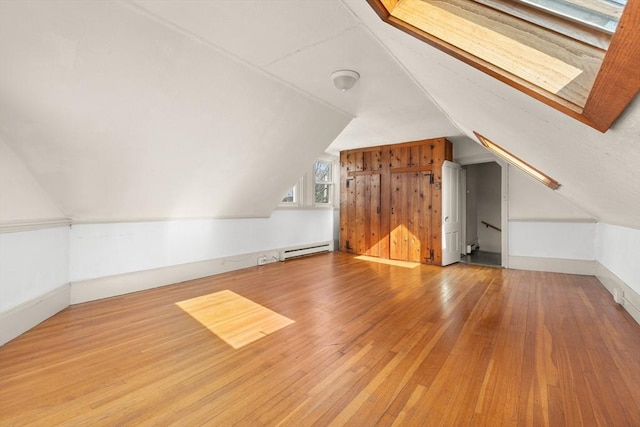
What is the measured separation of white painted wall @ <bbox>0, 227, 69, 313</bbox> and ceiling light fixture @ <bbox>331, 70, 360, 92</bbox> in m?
3.22

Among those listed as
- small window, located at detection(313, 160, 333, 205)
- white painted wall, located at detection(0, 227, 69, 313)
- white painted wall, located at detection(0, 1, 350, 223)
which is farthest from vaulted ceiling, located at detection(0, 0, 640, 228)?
small window, located at detection(313, 160, 333, 205)

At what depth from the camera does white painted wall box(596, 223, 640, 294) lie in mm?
2863

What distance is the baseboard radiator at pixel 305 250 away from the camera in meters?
5.92

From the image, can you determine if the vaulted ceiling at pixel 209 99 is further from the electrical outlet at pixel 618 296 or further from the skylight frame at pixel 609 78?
the electrical outlet at pixel 618 296

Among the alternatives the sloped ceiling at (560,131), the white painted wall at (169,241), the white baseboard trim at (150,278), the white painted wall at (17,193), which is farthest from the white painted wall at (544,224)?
the white painted wall at (17,193)

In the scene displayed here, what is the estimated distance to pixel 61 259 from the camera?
118 inches

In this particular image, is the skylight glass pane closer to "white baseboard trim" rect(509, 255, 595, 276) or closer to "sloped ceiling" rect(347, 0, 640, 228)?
"sloped ceiling" rect(347, 0, 640, 228)

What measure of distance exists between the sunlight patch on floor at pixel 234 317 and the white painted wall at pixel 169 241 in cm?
104

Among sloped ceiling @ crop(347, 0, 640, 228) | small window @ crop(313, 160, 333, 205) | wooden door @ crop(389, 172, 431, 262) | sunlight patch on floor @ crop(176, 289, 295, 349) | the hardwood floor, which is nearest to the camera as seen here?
sloped ceiling @ crop(347, 0, 640, 228)

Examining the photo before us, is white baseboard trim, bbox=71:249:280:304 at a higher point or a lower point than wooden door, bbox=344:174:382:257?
lower

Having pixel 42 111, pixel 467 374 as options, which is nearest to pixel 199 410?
pixel 467 374

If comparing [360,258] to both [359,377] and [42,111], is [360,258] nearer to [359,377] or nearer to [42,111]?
[359,377]

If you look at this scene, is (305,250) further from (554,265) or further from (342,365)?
(554,265)

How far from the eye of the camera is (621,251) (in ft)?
10.8
